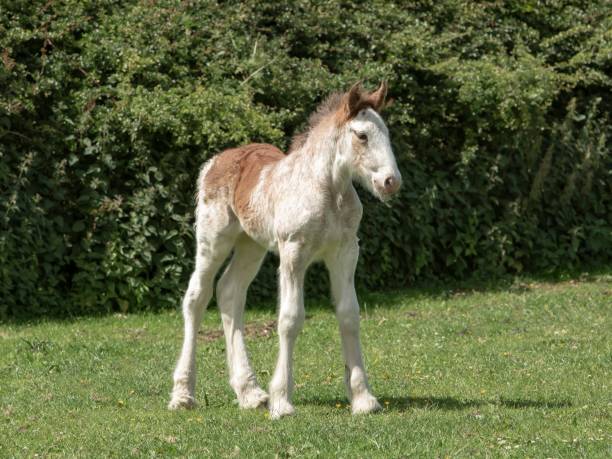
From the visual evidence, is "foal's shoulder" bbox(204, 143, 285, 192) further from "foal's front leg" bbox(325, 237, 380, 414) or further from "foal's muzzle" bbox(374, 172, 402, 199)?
"foal's muzzle" bbox(374, 172, 402, 199)

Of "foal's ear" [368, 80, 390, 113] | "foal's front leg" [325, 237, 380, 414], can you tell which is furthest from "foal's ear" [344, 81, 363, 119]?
"foal's front leg" [325, 237, 380, 414]

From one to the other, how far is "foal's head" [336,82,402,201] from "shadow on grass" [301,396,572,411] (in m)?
1.62

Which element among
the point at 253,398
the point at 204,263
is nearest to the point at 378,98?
the point at 204,263

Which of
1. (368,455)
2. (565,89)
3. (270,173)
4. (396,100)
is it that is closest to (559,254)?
(565,89)

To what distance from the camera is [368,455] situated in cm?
691

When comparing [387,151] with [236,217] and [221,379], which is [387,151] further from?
[221,379]

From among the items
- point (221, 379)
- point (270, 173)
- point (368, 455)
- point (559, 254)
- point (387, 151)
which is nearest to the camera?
point (368, 455)

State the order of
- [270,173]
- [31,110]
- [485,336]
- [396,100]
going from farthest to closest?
[396,100], [31,110], [485,336], [270,173]

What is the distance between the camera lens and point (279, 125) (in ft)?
45.7

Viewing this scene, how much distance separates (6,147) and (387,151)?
6.68m

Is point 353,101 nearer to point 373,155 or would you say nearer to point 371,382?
point 373,155

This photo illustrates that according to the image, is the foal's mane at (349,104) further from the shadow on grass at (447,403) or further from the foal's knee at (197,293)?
the shadow on grass at (447,403)

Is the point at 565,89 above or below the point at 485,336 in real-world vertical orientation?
above

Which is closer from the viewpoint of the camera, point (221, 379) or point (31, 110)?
point (221, 379)
